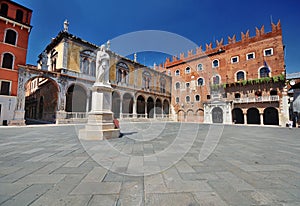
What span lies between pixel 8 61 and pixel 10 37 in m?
2.56

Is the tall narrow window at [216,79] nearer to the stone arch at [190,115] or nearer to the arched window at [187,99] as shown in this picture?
the arched window at [187,99]

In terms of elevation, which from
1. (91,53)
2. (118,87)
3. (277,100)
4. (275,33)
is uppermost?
(275,33)

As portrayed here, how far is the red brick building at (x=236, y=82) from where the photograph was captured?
59.8 feet

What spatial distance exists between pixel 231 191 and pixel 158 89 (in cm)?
2631

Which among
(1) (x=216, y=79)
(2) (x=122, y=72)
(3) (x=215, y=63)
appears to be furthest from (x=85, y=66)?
(3) (x=215, y=63)

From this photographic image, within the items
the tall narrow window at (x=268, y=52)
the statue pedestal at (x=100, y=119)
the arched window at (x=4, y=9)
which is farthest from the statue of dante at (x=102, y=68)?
the tall narrow window at (x=268, y=52)

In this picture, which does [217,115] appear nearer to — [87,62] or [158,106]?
[158,106]

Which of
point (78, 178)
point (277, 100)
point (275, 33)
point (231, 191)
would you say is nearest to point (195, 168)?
point (231, 191)

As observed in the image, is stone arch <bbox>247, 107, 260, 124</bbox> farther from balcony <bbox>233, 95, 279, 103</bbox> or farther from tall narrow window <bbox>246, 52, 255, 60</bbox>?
tall narrow window <bbox>246, 52, 255, 60</bbox>

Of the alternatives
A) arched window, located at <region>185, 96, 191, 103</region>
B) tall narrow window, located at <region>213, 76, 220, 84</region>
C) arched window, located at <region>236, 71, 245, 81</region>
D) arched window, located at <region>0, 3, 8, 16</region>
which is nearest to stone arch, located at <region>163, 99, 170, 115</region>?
arched window, located at <region>185, 96, 191, 103</region>

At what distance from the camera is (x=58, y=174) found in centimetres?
229

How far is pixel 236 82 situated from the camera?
67.3ft

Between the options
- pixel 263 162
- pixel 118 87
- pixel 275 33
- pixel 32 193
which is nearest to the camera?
pixel 32 193

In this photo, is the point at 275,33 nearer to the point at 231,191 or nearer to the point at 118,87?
the point at 118,87
